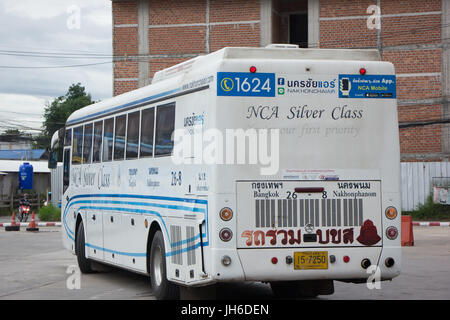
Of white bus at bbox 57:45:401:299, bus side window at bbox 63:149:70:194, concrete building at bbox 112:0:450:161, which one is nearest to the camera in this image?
white bus at bbox 57:45:401:299

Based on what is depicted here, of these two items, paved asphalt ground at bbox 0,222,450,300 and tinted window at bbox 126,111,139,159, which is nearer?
paved asphalt ground at bbox 0,222,450,300

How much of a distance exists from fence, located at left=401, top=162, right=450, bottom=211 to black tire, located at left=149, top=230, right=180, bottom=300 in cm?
2715

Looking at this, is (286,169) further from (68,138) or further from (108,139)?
(68,138)

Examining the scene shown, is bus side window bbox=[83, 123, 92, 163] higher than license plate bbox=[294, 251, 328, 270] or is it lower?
higher

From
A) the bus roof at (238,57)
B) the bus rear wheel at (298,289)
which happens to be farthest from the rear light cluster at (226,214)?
the bus rear wheel at (298,289)

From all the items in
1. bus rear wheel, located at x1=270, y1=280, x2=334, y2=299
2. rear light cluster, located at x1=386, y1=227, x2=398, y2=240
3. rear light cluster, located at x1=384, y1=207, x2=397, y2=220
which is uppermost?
rear light cluster, located at x1=384, y1=207, x2=397, y2=220

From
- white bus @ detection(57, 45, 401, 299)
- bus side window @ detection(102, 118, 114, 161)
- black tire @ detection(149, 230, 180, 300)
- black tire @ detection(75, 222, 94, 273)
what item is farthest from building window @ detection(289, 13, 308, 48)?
white bus @ detection(57, 45, 401, 299)

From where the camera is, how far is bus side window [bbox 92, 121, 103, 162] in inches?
599

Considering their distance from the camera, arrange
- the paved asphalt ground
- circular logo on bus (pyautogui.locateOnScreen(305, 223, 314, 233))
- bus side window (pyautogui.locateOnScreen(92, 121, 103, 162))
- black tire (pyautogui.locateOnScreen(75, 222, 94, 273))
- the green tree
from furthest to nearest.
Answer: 1. the green tree
2. black tire (pyautogui.locateOnScreen(75, 222, 94, 273))
3. bus side window (pyautogui.locateOnScreen(92, 121, 103, 162))
4. the paved asphalt ground
5. circular logo on bus (pyautogui.locateOnScreen(305, 223, 314, 233))

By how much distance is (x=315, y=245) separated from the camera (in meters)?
10.2

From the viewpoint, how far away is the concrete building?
41.4m

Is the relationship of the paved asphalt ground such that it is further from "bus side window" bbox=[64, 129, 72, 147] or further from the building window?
the building window

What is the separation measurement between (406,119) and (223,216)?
33.1 m
